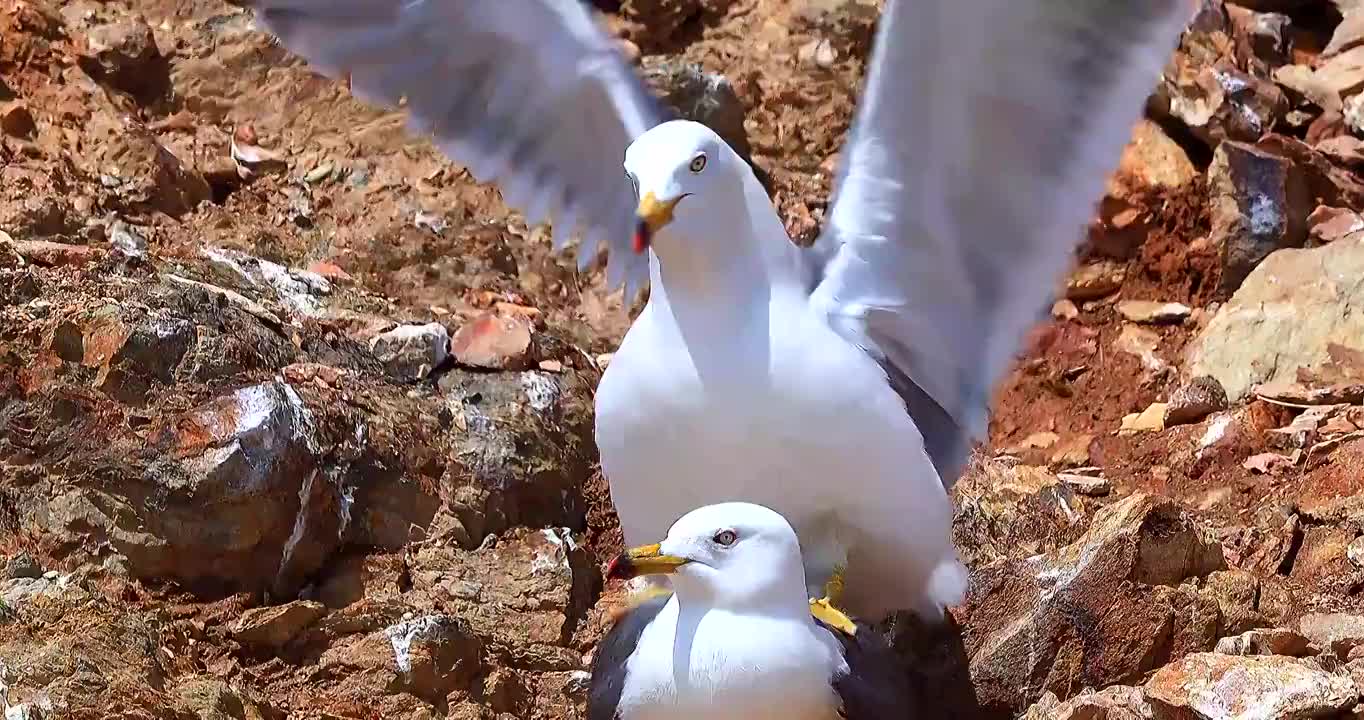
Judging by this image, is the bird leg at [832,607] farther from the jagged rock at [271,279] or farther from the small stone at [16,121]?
the small stone at [16,121]

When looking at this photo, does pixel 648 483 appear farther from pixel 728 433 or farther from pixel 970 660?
pixel 970 660

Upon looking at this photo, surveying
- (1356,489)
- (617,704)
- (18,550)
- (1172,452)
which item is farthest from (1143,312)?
(18,550)

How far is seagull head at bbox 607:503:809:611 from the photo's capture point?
9.21 ft

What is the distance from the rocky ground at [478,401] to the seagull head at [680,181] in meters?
0.99

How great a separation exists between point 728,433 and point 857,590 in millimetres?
605

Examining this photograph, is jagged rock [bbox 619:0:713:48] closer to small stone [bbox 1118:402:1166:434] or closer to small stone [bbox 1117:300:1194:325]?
small stone [bbox 1117:300:1194:325]

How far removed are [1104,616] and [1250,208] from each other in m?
2.86

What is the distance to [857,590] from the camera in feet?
11.4

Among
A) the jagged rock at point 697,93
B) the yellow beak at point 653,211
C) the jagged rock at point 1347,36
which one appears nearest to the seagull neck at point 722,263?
the yellow beak at point 653,211

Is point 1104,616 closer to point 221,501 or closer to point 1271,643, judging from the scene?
point 1271,643

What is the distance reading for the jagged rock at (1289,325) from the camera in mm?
5020

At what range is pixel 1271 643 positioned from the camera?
10.2ft

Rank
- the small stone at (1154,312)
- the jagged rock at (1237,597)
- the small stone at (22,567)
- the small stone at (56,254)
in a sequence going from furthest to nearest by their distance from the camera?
the small stone at (1154,312) < the small stone at (56,254) < the jagged rock at (1237,597) < the small stone at (22,567)

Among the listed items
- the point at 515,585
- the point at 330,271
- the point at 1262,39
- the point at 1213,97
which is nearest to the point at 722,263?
the point at 515,585
